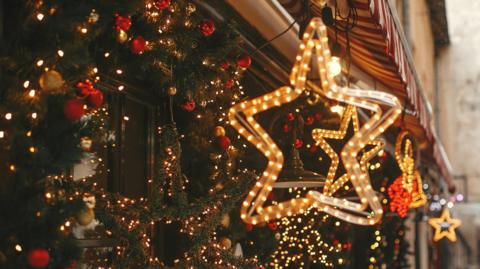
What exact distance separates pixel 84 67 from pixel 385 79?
441 cm

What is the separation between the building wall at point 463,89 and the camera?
2791cm

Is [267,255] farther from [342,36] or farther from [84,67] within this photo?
[84,67]

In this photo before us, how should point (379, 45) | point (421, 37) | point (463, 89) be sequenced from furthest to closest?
1. point (463, 89)
2. point (421, 37)
3. point (379, 45)

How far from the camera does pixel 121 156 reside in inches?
209

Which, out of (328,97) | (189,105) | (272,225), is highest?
(189,105)

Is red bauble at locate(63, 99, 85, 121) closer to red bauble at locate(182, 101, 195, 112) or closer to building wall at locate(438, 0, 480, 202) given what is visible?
red bauble at locate(182, 101, 195, 112)

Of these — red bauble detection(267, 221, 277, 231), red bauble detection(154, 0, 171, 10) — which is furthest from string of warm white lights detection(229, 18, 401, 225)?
red bauble detection(267, 221, 277, 231)

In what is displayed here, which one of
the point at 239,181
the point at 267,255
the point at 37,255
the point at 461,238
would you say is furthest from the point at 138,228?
the point at 461,238

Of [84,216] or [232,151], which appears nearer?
[84,216]

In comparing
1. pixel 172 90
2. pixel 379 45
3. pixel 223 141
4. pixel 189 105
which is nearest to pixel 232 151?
pixel 223 141

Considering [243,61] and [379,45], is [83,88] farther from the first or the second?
[379,45]

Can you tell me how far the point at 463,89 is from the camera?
1101 inches

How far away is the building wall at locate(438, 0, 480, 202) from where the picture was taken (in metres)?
27.9

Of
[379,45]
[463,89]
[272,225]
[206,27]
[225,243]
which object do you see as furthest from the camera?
[463,89]
